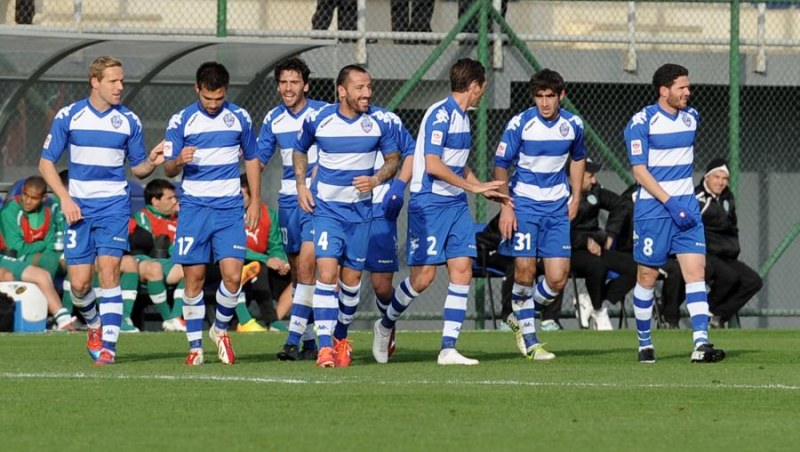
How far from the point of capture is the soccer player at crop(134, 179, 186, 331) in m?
17.0

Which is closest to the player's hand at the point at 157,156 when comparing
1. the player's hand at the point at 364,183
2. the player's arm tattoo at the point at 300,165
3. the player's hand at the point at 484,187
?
the player's arm tattoo at the point at 300,165

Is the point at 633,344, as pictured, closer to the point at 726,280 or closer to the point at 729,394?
the point at 726,280

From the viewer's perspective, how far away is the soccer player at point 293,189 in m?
12.5

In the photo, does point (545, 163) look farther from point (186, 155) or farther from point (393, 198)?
point (186, 155)

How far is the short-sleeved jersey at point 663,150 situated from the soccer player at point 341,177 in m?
1.71

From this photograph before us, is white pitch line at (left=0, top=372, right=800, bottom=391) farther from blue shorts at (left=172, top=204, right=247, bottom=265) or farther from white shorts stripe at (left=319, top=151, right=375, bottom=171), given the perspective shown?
white shorts stripe at (left=319, top=151, right=375, bottom=171)

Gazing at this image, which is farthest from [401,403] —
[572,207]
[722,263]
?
[722,263]

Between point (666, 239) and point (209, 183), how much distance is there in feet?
10.3

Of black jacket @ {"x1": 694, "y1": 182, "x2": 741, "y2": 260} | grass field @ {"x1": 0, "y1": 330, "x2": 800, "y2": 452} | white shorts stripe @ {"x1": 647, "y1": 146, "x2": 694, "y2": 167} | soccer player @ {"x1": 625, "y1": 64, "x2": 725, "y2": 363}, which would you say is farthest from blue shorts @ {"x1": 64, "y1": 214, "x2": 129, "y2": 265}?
black jacket @ {"x1": 694, "y1": 182, "x2": 741, "y2": 260}

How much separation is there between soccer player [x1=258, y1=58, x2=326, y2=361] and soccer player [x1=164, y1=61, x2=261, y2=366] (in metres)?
0.71

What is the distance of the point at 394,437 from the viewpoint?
769 centimetres

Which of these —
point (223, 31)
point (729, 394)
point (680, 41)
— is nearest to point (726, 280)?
point (680, 41)

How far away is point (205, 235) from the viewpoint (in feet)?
38.5

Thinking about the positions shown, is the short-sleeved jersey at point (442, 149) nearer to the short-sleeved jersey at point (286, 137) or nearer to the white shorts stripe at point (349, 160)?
the white shorts stripe at point (349, 160)
